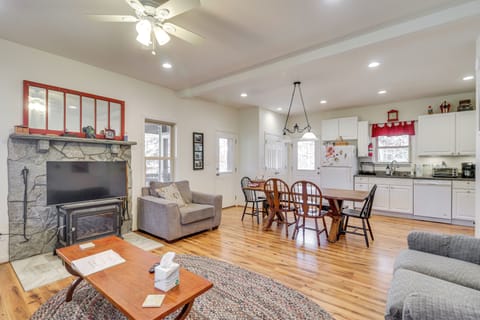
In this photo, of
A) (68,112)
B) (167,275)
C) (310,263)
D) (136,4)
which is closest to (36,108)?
(68,112)

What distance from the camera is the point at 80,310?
196 centimetres

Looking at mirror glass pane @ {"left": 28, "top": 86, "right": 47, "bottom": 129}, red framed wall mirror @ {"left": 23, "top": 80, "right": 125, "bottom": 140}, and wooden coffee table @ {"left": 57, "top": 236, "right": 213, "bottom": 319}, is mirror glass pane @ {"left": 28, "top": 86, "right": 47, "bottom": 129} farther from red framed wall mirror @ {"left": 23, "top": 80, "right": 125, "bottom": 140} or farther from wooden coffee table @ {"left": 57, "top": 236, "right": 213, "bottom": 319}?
wooden coffee table @ {"left": 57, "top": 236, "right": 213, "bottom": 319}

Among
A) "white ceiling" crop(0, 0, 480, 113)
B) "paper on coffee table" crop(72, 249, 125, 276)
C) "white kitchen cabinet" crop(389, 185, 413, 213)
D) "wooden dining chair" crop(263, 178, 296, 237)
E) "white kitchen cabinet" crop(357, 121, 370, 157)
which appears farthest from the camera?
"white kitchen cabinet" crop(357, 121, 370, 157)

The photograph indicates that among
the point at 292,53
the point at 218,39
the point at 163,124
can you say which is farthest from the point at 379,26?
the point at 163,124

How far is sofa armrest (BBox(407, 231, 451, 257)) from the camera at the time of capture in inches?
77.0

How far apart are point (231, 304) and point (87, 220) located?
7.70ft

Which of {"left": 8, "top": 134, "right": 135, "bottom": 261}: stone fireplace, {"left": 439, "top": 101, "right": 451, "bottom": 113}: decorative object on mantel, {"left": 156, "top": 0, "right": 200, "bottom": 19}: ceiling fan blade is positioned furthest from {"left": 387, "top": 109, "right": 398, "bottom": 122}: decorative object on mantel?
{"left": 8, "top": 134, "right": 135, "bottom": 261}: stone fireplace

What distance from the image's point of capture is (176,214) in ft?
11.7

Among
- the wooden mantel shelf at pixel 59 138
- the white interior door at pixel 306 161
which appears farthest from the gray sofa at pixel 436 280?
the white interior door at pixel 306 161

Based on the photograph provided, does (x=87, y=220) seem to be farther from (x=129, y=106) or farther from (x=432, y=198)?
(x=432, y=198)

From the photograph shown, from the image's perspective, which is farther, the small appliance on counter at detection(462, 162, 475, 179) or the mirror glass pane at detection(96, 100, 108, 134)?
the small appliance on counter at detection(462, 162, 475, 179)

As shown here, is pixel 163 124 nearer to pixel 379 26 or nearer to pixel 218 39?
pixel 218 39

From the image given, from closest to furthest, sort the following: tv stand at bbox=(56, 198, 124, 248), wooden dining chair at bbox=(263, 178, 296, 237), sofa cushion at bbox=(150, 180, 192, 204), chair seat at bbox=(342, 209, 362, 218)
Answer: tv stand at bbox=(56, 198, 124, 248)
chair seat at bbox=(342, 209, 362, 218)
wooden dining chair at bbox=(263, 178, 296, 237)
sofa cushion at bbox=(150, 180, 192, 204)

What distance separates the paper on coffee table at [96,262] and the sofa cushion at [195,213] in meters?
1.58
